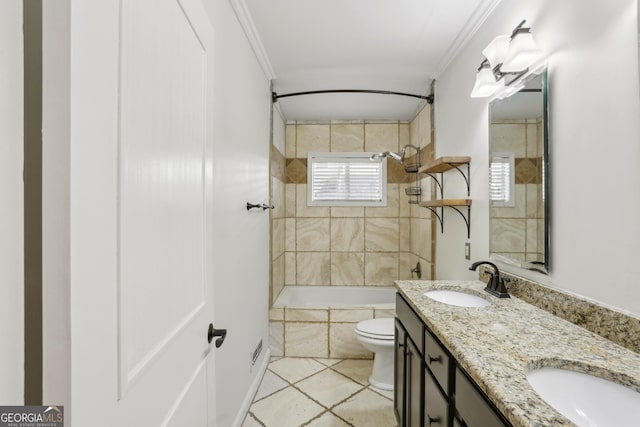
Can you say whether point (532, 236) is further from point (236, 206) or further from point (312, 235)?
point (312, 235)

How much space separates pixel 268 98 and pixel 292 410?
94.0 inches

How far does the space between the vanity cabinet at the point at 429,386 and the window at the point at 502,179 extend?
0.73 m

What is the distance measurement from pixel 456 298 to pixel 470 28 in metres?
1.62

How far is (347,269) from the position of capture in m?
3.70

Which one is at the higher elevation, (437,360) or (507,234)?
(507,234)

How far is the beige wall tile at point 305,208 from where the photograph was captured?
3719mm

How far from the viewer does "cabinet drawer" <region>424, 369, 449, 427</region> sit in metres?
1.05

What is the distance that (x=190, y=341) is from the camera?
2.73ft

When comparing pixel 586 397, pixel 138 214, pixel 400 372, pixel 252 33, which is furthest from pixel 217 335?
pixel 252 33

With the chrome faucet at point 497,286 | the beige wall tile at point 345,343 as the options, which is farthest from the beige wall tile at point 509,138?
the beige wall tile at point 345,343

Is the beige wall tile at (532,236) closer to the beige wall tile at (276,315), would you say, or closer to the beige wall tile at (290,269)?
the beige wall tile at (276,315)

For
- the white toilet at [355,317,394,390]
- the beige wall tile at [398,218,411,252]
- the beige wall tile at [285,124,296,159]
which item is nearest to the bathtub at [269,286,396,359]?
the white toilet at [355,317,394,390]

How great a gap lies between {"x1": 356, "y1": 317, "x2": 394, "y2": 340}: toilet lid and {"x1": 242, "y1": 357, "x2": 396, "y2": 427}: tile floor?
0.40m
